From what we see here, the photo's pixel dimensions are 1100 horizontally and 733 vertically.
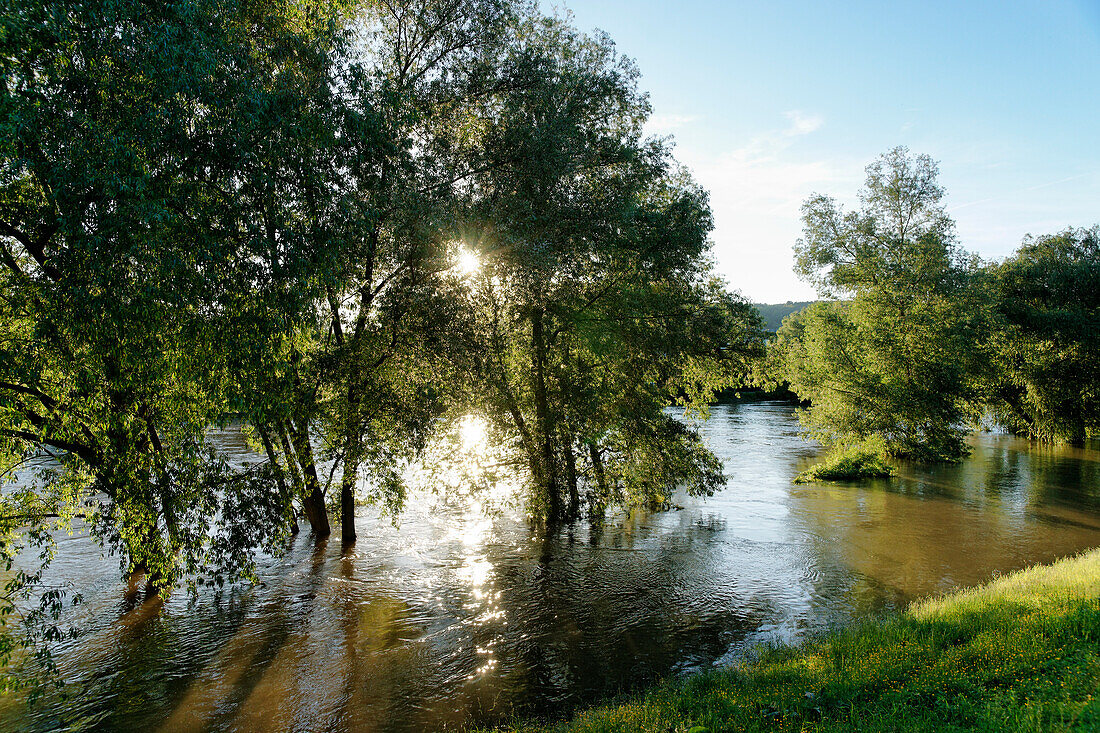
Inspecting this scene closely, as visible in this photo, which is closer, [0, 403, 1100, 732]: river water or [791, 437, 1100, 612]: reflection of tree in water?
[0, 403, 1100, 732]: river water

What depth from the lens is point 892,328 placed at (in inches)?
1390

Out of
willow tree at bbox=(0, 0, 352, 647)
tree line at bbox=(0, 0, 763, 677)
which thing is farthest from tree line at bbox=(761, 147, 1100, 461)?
willow tree at bbox=(0, 0, 352, 647)

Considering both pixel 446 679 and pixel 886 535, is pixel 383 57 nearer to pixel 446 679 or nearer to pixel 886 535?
pixel 446 679

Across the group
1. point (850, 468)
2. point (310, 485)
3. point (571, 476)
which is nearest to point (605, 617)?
point (571, 476)

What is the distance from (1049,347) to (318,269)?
56209 mm

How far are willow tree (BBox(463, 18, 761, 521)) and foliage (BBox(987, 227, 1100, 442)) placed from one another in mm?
32500

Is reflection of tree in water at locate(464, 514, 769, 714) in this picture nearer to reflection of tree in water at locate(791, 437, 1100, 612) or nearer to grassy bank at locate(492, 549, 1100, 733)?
grassy bank at locate(492, 549, 1100, 733)

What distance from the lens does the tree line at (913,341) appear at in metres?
34.6

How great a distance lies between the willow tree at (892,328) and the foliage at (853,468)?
98 cm

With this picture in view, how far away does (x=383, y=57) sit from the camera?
1973 cm

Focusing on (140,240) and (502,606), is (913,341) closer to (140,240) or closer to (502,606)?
(502,606)

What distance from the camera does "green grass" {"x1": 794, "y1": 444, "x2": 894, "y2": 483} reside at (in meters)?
33.8

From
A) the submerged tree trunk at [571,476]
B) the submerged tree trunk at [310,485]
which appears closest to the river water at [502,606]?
the submerged tree trunk at [571,476]

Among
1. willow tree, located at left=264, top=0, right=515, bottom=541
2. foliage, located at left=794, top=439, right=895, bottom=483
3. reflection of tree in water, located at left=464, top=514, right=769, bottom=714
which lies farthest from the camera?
foliage, located at left=794, top=439, right=895, bottom=483
